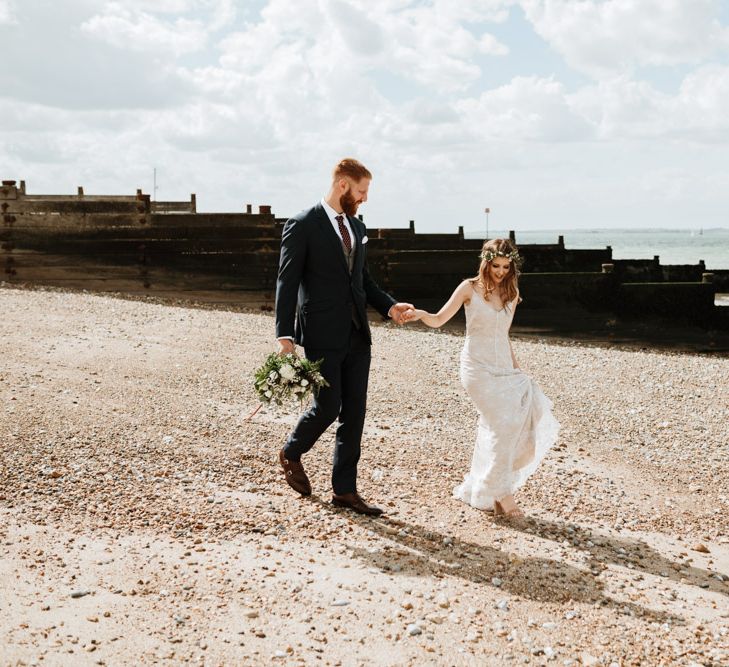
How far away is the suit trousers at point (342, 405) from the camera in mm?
5629

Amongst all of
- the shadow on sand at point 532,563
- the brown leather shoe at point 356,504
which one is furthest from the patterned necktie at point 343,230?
the shadow on sand at point 532,563

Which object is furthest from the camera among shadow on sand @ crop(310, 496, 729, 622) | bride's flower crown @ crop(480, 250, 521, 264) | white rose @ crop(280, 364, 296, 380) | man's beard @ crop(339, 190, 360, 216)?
bride's flower crown @ crop(480, 250, 521, 264)

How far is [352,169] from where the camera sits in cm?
555

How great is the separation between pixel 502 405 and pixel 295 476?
5.16 ft

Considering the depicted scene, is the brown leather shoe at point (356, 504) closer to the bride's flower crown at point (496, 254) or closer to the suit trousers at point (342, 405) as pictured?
the suit trousers at point (342, 405)

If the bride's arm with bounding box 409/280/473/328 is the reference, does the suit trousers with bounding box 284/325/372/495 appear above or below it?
below

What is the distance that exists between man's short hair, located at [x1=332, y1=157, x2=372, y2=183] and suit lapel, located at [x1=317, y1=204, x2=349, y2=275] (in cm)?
28

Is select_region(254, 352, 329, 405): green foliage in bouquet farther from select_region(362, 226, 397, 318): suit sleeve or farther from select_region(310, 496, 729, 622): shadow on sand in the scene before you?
select_region(310, 496, 729, 622): shadow on sand

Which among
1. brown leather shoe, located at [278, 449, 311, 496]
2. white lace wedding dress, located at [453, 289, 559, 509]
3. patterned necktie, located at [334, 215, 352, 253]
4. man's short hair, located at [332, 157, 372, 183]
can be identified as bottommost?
brown leather shoe, located at [278, 449, 311, 496]

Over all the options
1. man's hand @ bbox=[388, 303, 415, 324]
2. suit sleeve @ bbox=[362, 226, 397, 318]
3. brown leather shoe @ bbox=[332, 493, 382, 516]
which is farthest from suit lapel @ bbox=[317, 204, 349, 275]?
brown leather shoe @ bbox=[332, 493, 382, 516]

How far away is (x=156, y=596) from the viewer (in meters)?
4.62

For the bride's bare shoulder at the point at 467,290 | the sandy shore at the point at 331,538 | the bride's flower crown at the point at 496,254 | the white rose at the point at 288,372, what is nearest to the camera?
the sandy shore at the point at 331,538

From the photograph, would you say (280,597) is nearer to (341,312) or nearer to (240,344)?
(341,312)

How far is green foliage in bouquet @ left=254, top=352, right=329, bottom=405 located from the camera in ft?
18.0
